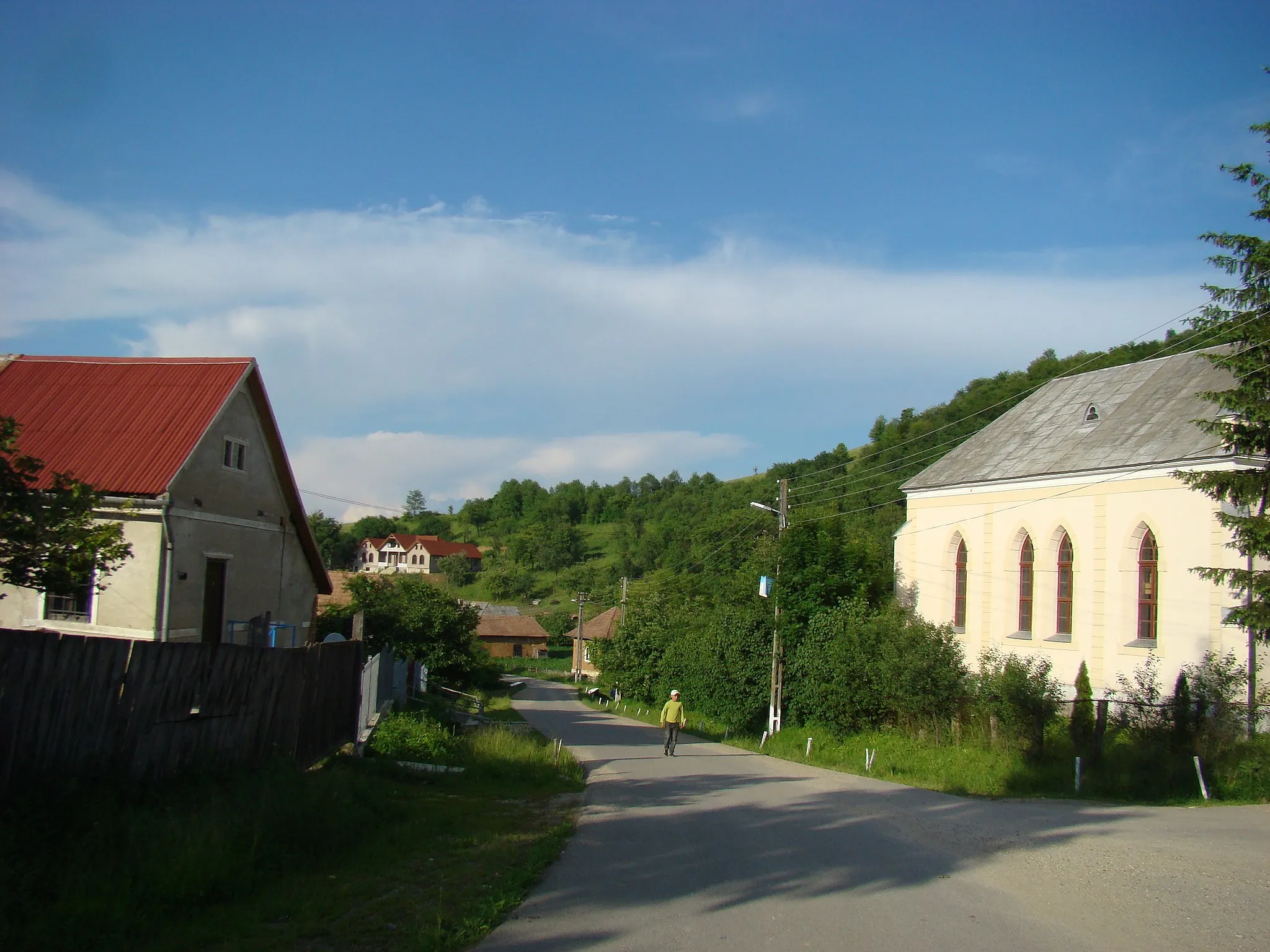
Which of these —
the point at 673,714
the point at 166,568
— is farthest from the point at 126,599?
the point at 673,714

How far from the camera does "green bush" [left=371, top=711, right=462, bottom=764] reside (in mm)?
14914

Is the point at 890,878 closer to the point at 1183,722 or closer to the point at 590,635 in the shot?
the point at 1183,722

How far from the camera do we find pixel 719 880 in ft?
27.7

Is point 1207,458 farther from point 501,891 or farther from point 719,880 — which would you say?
point 501,891

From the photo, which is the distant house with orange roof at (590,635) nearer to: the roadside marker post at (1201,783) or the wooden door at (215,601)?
the wooden door at (215,601)

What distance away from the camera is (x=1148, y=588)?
91.1 ft

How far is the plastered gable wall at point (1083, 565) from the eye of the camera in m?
26.0

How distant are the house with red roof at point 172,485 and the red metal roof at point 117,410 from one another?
1.0 inches

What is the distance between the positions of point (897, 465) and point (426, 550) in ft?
264

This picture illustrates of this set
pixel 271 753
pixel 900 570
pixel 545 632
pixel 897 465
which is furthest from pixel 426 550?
pixel 271 753

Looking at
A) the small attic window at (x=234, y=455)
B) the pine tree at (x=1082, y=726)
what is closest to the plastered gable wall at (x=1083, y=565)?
the pine tree at (x=1082, y=726)

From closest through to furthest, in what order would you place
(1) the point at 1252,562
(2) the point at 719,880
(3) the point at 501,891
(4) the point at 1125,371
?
(3) the point at 501,891 → (2) the point at 719,880 → (1) the point at 1252,562 → (4) the point at 1125,371

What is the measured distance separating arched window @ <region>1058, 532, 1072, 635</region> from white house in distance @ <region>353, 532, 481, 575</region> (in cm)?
10540

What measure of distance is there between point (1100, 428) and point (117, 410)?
29052 millimetres
